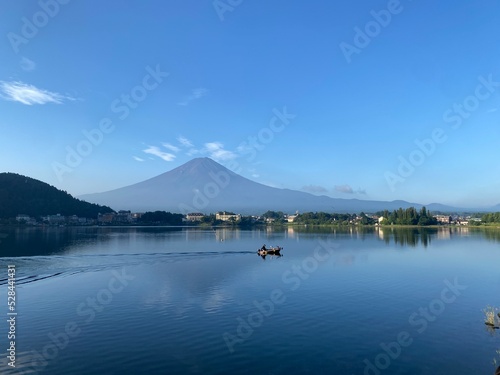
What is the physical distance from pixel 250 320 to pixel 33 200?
9119cm

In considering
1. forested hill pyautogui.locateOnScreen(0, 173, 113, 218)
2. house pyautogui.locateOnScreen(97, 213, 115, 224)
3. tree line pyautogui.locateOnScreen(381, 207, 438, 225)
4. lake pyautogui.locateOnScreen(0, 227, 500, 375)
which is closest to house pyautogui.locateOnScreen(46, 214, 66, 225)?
forested hill pyautogui.locateOnScreen(0, 173, 113, 218)

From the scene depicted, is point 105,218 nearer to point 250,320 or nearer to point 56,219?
point 56,219

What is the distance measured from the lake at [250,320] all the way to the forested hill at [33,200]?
68.6m

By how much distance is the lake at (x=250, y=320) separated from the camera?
904cm

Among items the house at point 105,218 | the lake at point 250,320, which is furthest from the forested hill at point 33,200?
the lake at point 250,320

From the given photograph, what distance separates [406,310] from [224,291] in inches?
310

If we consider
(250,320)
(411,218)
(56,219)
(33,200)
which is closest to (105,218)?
(56,219)

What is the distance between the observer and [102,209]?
110 m

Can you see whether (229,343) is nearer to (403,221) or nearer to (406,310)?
(406,310)

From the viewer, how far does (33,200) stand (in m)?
87.9

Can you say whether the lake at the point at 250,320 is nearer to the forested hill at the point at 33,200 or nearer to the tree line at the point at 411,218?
the tree line at the point at 411,218

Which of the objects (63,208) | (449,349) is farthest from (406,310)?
(63,208)

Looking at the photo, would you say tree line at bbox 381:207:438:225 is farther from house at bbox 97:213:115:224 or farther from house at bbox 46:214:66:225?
house at bbox 46:214:66:225

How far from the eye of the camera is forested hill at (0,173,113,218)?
8144cm
